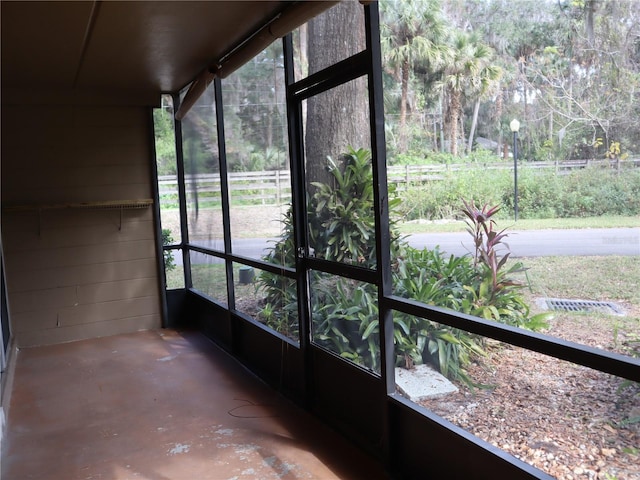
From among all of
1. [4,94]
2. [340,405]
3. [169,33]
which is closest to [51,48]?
[169,33]

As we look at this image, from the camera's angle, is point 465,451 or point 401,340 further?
point 401,340

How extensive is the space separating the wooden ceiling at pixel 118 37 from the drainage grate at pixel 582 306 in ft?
6.93

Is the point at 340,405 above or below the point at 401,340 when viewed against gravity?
Result: below

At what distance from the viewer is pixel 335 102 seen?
3.13m

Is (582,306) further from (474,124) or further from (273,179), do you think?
(273,179)

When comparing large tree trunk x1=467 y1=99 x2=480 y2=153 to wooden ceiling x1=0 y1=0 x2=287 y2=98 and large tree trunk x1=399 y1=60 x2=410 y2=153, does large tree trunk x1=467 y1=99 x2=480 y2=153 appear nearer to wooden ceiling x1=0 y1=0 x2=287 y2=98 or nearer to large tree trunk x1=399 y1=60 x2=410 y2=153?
large tree trunk x1=399 y1=60 x2=410 y2=153

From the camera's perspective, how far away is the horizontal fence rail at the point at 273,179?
1.77 meters

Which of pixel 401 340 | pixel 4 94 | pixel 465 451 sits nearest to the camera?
pixel 465 451

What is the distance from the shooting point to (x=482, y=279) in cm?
234

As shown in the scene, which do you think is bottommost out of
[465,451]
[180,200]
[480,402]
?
[465,451]

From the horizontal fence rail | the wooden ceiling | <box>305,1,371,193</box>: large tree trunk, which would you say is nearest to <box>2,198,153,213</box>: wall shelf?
the horizontal fence rail

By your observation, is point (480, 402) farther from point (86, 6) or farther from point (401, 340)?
point (86, 6)

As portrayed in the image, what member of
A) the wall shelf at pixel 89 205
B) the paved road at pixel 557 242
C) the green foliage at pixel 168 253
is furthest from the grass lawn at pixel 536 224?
the green foliage at pixel 168 253

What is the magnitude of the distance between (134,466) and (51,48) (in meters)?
2.71
